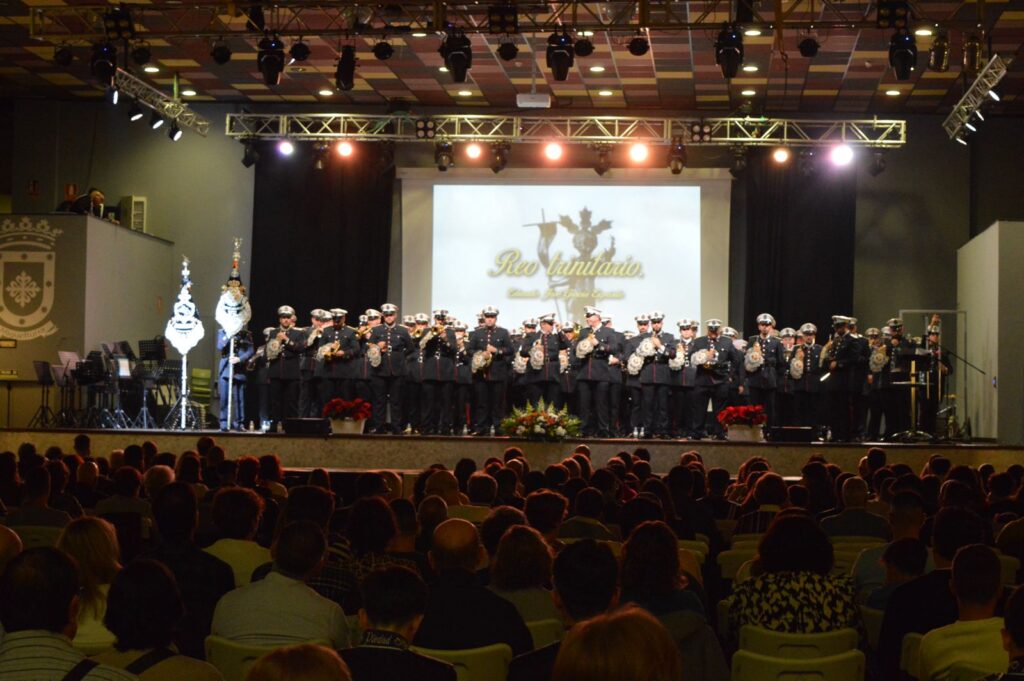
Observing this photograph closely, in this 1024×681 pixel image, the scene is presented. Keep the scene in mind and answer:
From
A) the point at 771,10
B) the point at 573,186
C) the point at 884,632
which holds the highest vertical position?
the point at 771,10

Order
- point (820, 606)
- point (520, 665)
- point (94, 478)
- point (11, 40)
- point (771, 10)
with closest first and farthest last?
point (520, 665) → point (820, 606) → point (94, 478) → point (771, 10) → point (11, 40)

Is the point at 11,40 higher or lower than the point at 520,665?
higher

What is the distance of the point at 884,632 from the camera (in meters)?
4.80

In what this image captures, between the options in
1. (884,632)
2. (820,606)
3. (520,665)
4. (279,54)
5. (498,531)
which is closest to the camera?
(520,665)

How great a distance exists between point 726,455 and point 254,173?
1074 centimetres

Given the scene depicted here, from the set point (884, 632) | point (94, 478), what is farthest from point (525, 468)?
point (884, 632)

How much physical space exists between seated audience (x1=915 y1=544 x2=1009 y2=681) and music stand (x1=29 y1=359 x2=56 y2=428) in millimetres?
15677

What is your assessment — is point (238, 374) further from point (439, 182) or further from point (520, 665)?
point (520, 665)

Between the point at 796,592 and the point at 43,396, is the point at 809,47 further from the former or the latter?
the point at 43,396

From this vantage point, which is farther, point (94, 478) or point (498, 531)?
point (94, 478)

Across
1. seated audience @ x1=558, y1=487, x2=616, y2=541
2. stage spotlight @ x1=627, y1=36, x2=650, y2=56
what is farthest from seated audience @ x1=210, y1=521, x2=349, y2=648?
stage spotlight @ x1=627, y1=36, x2=650, y2=56

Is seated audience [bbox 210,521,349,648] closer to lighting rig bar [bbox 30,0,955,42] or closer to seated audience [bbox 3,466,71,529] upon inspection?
seated audience [bbox 3,466,71,529]

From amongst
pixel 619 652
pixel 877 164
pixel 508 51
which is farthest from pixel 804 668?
pixel 877 164

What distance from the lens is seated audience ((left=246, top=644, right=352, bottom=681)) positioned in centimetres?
221
